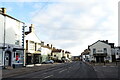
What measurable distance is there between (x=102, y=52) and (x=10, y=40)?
5055 cm

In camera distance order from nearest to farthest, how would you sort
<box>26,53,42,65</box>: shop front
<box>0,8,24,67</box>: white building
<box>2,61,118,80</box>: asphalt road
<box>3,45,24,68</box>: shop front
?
<box>2,61,118,80</box>: asphalt road, <box>0,8,24,67</box>: white building, <box>3,45,24,68</box>: shop front, <box>26,53,42,65</box>: shop front

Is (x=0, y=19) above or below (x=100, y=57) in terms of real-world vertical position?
above

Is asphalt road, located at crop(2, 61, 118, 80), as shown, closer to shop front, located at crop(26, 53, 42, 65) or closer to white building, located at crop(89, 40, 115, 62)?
shop front, located at crop(26, 53, 42, 65)

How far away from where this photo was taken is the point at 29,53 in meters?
52.0

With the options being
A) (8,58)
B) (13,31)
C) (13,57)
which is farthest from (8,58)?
(13,31)

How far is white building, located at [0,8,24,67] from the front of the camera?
35.6 m

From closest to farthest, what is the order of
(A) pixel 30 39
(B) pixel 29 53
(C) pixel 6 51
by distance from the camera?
(C) pixel 6 51
(B) pixel 29 53
(A) pixel 30 39

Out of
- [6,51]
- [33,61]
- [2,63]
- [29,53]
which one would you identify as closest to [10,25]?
[6,51]

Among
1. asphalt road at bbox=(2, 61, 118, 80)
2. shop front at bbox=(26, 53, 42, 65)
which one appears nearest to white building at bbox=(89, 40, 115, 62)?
shop front at bbox=(26, 53, 42, 65)

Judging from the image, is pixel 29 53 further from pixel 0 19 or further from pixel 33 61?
pixel 0 19

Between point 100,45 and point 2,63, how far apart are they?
178ft

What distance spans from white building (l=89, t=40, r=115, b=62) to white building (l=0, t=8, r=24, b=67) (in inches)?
1775

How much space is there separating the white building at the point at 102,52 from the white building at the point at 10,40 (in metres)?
45.1

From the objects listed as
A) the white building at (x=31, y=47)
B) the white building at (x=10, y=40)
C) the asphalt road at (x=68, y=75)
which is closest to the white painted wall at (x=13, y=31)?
the white building at (x=10, y=40)
